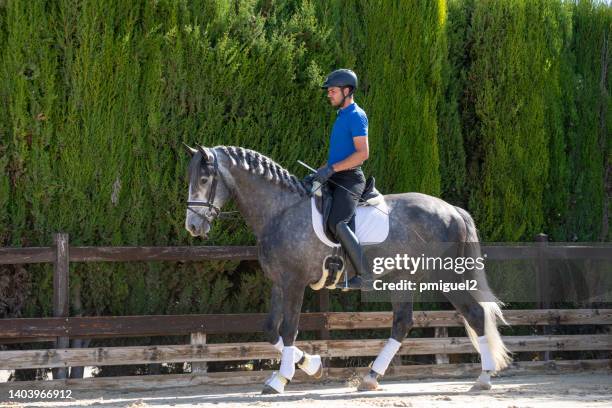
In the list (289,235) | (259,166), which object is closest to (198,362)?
(289,235)

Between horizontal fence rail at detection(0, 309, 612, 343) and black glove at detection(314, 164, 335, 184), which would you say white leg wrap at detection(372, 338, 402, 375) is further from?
black glove at detection(314, 164, 335, 184)

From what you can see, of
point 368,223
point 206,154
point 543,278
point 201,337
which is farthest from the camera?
point 543,278

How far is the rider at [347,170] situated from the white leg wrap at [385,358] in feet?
2.06

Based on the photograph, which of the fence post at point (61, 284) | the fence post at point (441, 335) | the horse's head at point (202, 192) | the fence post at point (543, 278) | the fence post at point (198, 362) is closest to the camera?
the horse's head at point (202, 192)

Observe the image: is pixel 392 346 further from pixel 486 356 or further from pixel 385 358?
pixel 486 356

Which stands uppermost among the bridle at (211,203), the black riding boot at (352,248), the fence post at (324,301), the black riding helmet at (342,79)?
the black riding helmet at (342,79)

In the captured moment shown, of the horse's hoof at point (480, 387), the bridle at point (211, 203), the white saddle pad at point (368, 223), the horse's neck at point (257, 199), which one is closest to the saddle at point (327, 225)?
the white saddle pad at point (368, 223)

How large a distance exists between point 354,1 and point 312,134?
167 cm

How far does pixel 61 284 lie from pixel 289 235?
2282 millimetres

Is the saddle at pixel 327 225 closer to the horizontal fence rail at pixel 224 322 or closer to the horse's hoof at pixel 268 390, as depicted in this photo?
the horse's hoof at pixel 268 390

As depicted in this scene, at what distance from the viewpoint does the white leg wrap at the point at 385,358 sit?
8.02 metres

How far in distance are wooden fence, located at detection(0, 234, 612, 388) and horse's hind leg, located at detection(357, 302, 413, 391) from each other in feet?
3.22

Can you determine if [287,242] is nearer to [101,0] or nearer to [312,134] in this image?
[312,134]

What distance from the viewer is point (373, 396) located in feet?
25.5
